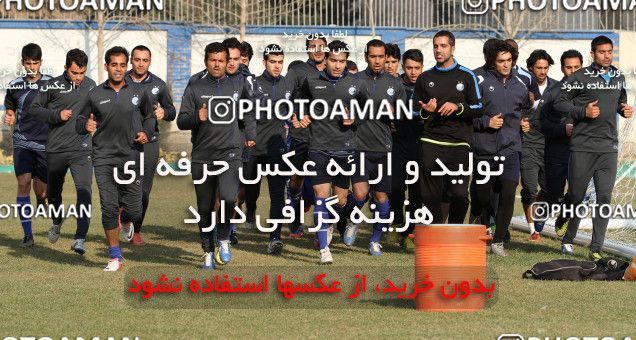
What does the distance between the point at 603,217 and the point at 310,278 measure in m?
3.70

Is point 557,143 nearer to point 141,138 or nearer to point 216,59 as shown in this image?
point 216,59

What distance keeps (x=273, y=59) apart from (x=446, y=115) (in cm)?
329

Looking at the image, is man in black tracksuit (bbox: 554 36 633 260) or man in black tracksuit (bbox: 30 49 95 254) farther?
man in black tracksuit (bbox: 30 49 95 254)

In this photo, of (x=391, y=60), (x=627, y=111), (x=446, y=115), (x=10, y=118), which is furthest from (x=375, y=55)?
(x=10, y=118)

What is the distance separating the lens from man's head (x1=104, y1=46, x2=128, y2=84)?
13570mm

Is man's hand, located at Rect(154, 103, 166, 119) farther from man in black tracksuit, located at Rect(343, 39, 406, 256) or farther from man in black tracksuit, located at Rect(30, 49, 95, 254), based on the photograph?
man in black tracksuit, located at Rect(343, 39, 406, 256)

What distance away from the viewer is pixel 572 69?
16.3 meters

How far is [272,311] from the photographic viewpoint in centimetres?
1070

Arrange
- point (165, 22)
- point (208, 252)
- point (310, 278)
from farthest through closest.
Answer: point (165, 22) < point (208, 252) < point (310, 278)

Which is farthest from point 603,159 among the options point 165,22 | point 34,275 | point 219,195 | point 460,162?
point 165,22

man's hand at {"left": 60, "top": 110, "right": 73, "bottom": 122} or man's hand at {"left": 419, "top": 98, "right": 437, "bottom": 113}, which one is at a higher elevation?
man's hand at {"left": 419, "top": 98, "right": 437, "bottom": 113}

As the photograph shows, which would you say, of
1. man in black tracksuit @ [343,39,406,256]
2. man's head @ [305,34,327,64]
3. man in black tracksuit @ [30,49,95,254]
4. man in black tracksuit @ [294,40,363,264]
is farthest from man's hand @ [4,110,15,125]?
man in black tracksuit @ [343,39,406,256]

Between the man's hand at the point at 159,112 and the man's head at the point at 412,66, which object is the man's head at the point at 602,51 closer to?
the man's head at the point at 412,66

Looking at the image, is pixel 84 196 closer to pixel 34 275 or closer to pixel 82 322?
pixel 34 275
